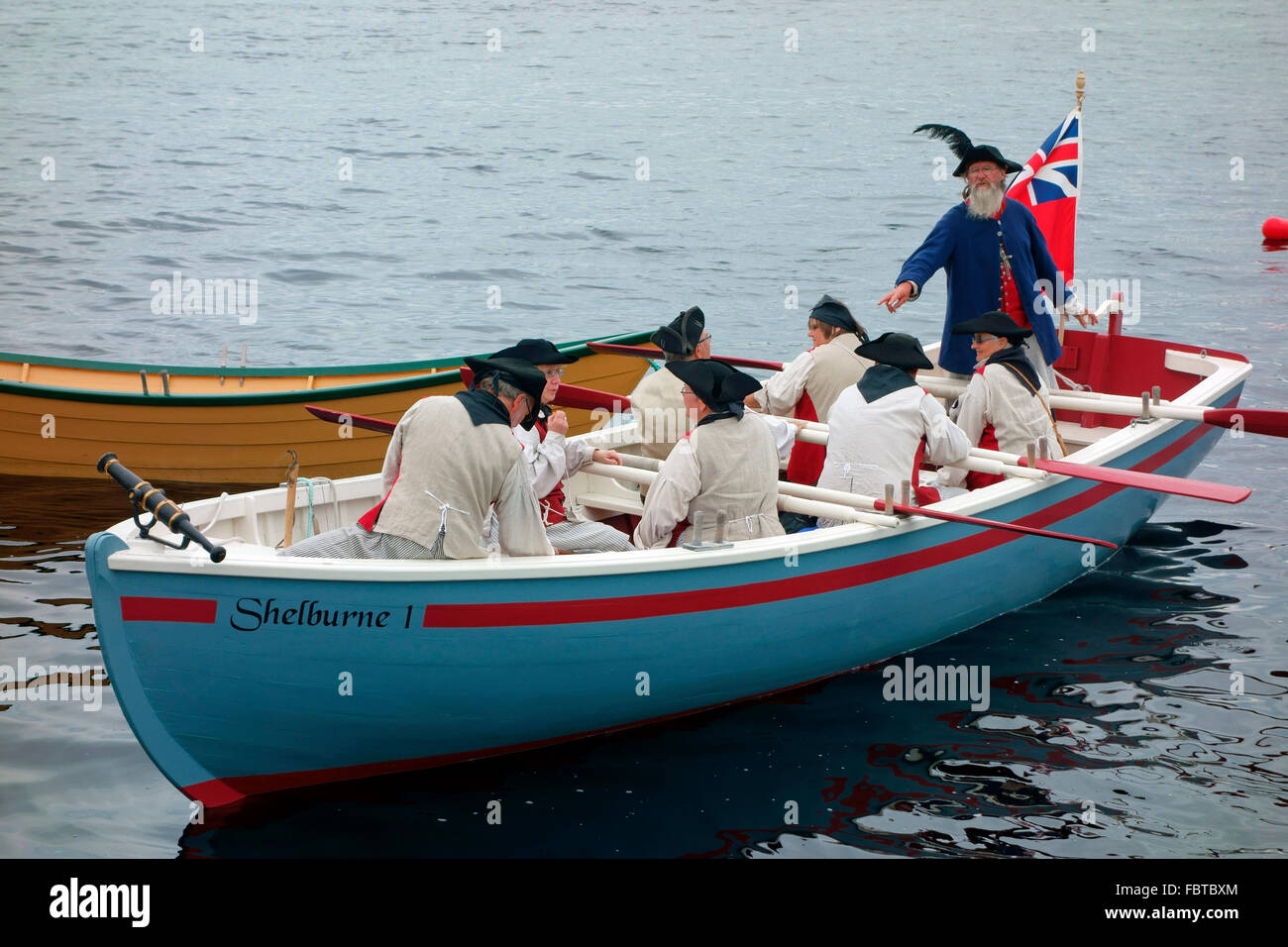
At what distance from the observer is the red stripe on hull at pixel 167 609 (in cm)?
555

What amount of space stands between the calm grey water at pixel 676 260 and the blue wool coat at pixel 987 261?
1.80m

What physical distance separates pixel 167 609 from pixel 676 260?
53.4ft

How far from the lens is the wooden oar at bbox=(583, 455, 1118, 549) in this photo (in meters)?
6.79

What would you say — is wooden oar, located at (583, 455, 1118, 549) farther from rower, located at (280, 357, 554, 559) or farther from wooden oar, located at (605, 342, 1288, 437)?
rower, located at (280, 357, 554, 559)

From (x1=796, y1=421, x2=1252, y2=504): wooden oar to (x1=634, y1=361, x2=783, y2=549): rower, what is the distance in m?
0.95

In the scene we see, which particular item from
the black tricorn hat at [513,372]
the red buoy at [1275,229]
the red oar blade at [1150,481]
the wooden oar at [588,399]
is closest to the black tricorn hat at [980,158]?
the red oar blade at [1150,481]

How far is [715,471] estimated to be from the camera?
668cm

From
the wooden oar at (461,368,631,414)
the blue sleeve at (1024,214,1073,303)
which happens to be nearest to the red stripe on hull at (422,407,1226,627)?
the wooden oar at (461,368,631,414)

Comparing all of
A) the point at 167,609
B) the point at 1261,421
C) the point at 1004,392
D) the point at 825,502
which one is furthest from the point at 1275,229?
the point at 167,609

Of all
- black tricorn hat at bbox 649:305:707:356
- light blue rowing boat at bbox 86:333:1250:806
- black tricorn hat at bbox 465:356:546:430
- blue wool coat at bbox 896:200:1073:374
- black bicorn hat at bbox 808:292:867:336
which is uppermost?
blue wool coat at bbox 896:200:1073:374

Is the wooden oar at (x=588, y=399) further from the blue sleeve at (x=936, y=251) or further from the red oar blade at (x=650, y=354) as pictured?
the blue sleeve at (x=936, y=251)

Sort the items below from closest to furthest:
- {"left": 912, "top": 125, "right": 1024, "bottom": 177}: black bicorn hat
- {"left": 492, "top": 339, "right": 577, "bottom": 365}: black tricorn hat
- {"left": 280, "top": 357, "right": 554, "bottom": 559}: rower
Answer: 1. {"left": 280, "top": 357, "right": 554, "bottom": 559}: rower
2. {"left": 492, "top": 339, "right": 577, "bottom": 365}: black tricorn hat
3. {"left": 912, "top": 125, "right": 1024, "bottom": 177}: black bicorn hat

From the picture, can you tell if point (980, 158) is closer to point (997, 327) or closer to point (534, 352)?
point (997, 327)

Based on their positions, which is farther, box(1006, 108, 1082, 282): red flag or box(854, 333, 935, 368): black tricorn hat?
box(1006, 108, 1082, 282): red flag
